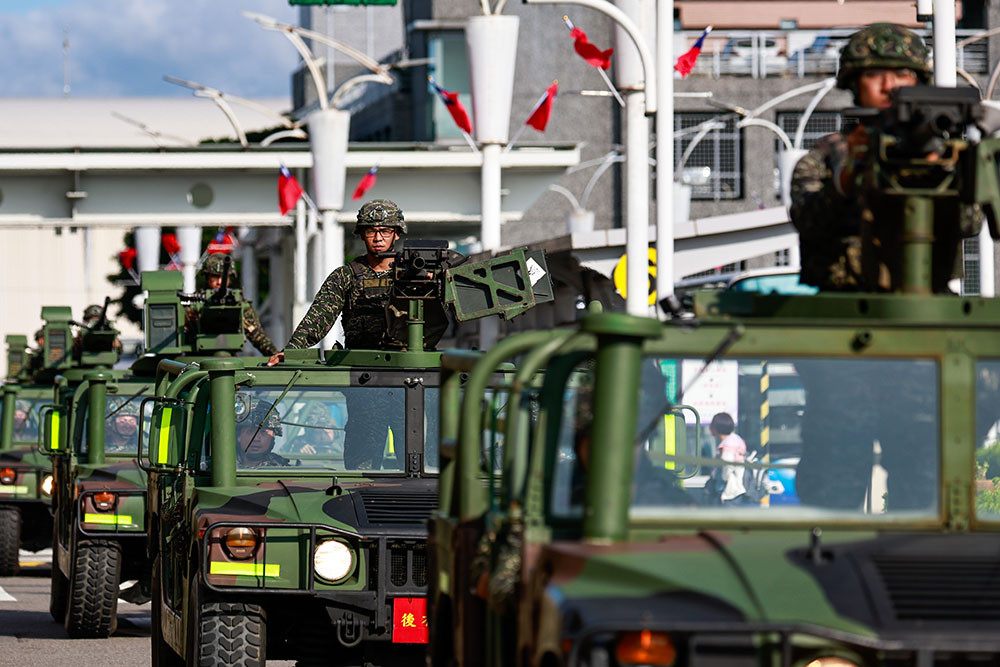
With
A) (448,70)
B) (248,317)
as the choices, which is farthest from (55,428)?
(448,70)

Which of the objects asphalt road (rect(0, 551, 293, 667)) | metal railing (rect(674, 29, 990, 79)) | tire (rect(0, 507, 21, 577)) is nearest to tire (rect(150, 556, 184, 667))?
asphalt road (rect(0, 551, 293, 667))

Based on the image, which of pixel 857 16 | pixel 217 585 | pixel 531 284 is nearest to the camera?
pixel 217 585

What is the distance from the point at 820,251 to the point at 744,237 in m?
23.9

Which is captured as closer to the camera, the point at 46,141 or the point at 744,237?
the point at 744,237

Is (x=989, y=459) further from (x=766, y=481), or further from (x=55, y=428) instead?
(x=55, y=428)

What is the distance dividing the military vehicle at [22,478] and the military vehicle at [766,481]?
46.0 feet

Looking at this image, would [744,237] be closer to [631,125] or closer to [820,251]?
[631,125]

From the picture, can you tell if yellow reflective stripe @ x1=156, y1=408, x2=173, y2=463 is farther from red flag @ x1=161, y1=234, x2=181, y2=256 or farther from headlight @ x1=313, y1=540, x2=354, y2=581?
red flag @ x1=161, y1=234, x2=181, y2=256

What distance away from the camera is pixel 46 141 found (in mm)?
109562

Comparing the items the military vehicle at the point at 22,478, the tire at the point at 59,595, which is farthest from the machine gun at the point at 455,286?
the military vehicle at the point at 22,478

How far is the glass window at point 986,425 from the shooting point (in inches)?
234

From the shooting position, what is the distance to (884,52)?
6844mm

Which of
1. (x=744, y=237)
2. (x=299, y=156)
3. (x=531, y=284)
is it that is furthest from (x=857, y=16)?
(x=531, y=284)

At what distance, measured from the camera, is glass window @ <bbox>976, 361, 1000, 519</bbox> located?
234 inches
